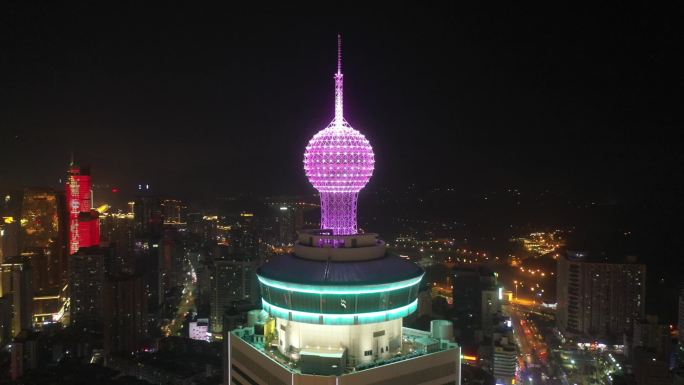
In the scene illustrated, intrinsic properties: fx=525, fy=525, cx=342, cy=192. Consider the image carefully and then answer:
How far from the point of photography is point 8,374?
1208 inches

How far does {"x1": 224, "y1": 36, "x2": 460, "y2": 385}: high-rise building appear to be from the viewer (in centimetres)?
860

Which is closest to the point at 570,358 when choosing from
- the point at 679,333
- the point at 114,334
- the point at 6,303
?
the point at 679,333

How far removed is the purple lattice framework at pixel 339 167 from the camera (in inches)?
380

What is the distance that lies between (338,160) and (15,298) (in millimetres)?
36893

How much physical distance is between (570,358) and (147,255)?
125ft

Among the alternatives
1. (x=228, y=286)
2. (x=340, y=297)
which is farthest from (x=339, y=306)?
(x=228, y=286)

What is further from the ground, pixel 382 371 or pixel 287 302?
pixel 287 302

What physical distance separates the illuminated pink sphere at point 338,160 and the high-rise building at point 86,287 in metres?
35.0

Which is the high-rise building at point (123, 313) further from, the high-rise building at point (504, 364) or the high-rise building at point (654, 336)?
the high-rise building at point (654, 336)

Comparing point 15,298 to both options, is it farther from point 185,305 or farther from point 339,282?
point 339,282

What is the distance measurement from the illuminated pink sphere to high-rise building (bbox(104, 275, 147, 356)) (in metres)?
29.1

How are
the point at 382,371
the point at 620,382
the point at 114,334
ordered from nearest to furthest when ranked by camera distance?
the point at 382,371
the point at 620,382
the point at 114,334

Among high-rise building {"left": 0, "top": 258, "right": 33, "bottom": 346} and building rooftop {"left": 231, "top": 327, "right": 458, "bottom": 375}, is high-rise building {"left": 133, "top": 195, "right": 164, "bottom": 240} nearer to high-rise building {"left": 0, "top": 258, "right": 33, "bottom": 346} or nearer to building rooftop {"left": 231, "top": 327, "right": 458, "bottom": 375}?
high-rise building {"left": 0, "top": 258, "right": 33, "bottom": 346}

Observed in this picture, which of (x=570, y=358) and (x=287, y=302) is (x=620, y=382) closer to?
(x=570, y=358)
